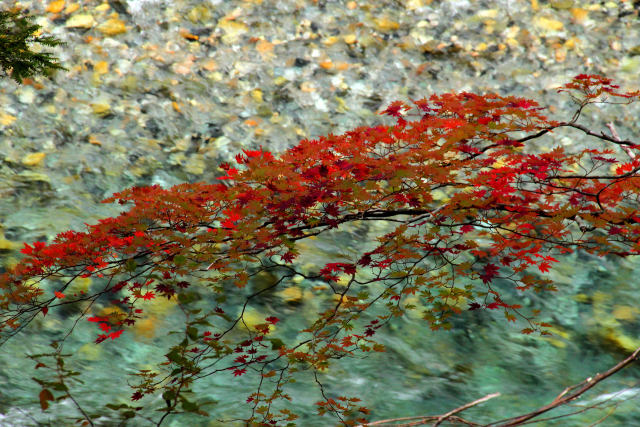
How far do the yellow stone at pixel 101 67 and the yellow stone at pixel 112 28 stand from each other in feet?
1.52

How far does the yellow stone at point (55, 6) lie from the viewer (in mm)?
6379

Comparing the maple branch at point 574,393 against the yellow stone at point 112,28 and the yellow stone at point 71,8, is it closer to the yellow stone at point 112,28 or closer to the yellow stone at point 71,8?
the yellow stone at point 112,28

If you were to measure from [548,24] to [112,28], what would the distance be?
5.14m

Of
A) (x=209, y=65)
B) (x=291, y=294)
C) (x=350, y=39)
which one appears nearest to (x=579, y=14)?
(x=350, y=39)

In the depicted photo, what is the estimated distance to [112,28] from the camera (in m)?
6.29

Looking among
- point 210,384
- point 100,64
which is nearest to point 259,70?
point 100,64

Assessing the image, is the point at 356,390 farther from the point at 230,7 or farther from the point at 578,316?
the point at 230,7

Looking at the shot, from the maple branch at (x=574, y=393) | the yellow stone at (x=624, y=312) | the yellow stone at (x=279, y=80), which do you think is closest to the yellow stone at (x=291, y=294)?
the yellow stone at (x=624, y=312)

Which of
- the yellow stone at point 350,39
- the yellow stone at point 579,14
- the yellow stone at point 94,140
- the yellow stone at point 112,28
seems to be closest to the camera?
the yellow stone at point 94,140

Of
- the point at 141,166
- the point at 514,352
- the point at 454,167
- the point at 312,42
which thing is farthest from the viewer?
the point at 312,42

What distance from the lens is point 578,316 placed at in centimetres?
411

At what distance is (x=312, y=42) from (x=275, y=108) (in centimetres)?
113

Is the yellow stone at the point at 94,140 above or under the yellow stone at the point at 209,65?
under

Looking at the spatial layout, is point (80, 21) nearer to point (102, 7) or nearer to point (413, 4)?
point (102, 7)
